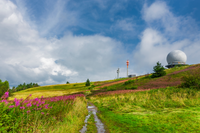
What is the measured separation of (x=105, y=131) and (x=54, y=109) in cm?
457

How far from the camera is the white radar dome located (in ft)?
256

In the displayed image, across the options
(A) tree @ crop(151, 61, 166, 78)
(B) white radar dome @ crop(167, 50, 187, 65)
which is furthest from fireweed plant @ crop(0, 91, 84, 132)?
(B) white radar dome @ crop(167, 50, 187, 65)

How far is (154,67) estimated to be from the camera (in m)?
45.4

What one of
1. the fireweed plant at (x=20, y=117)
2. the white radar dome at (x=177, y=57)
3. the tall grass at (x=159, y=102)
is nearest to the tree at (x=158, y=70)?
the tall grass at (x=159, y=102)

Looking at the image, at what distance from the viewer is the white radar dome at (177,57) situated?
256 feet

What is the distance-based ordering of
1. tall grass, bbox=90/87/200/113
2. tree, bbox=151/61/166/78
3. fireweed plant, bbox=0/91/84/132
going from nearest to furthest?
fireweed plant, bbox=0/91/84/132, tall grass, bbox=90/87/200/113, tree, bbox=151/61/166/78

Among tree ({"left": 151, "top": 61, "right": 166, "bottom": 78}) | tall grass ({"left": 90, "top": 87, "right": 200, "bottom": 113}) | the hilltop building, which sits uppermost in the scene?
the hilltop building

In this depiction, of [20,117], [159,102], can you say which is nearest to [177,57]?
[159,102]

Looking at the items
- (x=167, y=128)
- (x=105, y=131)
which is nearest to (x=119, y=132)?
(x=105, y=131)

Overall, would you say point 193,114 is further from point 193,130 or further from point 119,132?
point 119,132

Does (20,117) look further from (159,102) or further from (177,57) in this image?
(177,57)

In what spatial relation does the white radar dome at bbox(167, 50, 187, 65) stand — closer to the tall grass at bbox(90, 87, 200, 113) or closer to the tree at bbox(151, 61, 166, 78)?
the tree at bbox(151, 61, 166, 78)

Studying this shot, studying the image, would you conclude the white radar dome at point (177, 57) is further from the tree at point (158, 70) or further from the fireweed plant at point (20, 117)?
the fireweed plant at point (20, 117)

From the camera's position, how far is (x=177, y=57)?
78062mm
